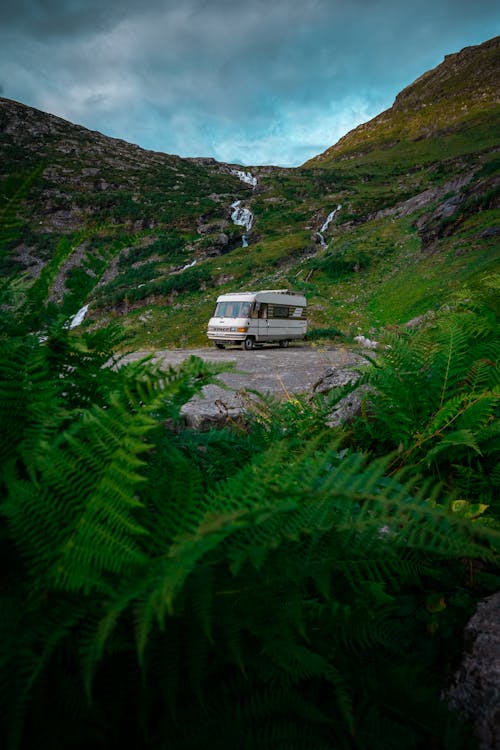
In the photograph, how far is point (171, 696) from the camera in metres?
0.82

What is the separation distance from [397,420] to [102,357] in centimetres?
202

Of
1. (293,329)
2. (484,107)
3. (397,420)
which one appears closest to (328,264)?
(293,329)

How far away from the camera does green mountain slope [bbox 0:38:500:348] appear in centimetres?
152

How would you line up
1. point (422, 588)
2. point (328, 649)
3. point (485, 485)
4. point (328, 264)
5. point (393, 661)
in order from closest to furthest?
1. point (328, 649)
2. point (393, 661)
3. point (422, 588)
4. point (485, 485)
5. point (328, 264)

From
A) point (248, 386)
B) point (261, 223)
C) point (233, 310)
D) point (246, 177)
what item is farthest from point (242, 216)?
point (248, 386)

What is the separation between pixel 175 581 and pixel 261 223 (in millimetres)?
71818

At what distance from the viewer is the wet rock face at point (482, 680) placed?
3.59 ft

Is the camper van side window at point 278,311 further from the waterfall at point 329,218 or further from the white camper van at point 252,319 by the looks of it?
the waterfall at point 329,218

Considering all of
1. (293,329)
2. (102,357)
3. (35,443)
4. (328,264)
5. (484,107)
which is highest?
(484,107)

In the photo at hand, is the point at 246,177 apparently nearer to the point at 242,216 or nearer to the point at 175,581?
the point at 242,216

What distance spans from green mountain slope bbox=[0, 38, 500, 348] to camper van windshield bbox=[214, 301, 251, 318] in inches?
161

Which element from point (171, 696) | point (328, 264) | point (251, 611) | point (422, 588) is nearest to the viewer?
point (171, 696)

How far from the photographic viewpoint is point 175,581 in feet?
2.01

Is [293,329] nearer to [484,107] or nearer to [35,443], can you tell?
[35,443]
